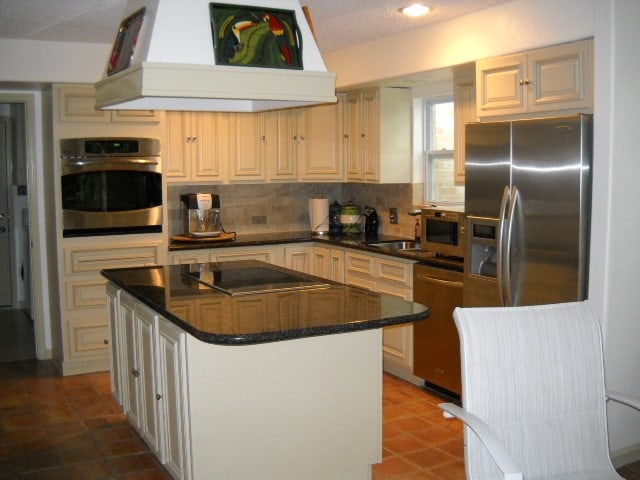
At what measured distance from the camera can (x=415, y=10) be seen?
415 centimetres

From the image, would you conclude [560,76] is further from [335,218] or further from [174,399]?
[335,218]

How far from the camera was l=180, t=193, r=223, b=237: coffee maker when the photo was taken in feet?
18.9

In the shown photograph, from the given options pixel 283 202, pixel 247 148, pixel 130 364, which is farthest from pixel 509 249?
pixel 283 202

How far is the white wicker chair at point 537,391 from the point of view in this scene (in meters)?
2.25

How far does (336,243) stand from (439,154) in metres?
1.03

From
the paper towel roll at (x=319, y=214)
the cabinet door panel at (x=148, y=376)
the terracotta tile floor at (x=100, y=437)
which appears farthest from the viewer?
the paper towel roll at (x=319, y=214)

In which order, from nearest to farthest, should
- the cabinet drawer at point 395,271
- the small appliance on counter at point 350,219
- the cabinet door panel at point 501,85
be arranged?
the cabinet door panel at point 501,85
the cabinet drawer at point 395,271
the small appliance on counter at point 350,219

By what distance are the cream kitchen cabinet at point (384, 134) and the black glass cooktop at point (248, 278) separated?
64.7 inches

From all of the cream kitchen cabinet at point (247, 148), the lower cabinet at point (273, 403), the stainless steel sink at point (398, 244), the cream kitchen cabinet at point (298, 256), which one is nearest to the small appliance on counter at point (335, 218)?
the cream kitchen cabinet at point (298, 256)

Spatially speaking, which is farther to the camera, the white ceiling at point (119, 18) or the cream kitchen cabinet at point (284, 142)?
the cream kitchen cabinet at point (284, 142)

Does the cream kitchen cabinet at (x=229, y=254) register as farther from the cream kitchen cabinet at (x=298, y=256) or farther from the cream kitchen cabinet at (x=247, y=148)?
the cream kitchen cabinet at (x=247, y=148)

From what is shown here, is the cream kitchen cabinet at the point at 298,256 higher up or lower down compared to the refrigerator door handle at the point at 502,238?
lower down

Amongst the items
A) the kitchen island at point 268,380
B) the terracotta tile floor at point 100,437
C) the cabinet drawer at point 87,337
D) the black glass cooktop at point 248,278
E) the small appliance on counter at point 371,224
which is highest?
the small appliance on counter at point 371,224

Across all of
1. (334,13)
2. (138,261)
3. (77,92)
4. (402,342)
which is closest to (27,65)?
(77,92)
